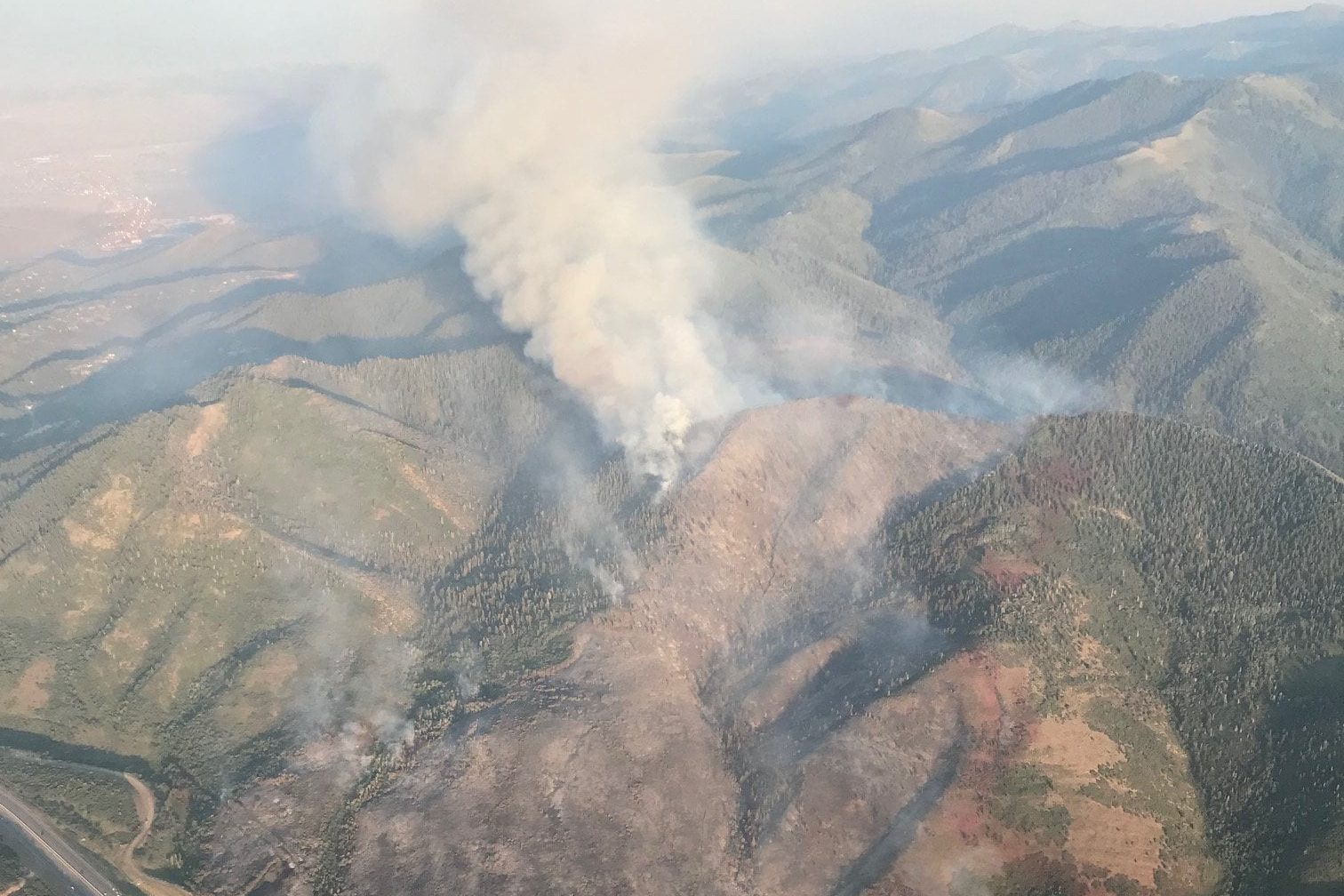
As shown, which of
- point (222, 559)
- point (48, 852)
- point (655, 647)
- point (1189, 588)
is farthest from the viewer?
point (222, 559)

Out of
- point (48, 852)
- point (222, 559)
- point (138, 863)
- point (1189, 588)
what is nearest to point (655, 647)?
point (138, 863)

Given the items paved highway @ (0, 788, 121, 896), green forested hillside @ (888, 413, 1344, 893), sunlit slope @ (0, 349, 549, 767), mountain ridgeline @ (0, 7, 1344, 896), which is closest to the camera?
paved highway @ (0, 788, 121, 896)

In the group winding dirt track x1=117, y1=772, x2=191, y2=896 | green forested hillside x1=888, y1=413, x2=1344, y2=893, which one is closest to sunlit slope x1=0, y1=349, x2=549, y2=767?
winding dirt track x1=117, y1=772, x2=191, y2=896

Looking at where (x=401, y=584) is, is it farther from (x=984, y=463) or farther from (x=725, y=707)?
(x=984, y=463)

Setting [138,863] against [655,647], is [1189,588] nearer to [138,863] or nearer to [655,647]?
[655,647]

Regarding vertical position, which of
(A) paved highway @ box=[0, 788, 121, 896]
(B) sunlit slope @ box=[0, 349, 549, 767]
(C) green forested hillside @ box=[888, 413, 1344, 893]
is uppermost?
(B) sunlit slope @ box=[0, 349, 549, 767]

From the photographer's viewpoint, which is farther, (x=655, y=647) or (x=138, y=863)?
(x=655, y=647)

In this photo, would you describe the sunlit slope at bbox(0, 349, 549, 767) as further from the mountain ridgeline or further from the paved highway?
the paved highway

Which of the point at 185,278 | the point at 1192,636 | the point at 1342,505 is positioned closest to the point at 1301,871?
the point at 1192,636

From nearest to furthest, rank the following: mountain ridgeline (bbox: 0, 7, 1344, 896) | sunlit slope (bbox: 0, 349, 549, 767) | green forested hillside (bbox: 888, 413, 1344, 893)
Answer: mountain ridgeline (bbox: 0, 7, 1344, 896)
green forested hillside (bbox: 888, 413, 1344, 893)
sunlit slope (bbox: 0, 349, 549, 767)
